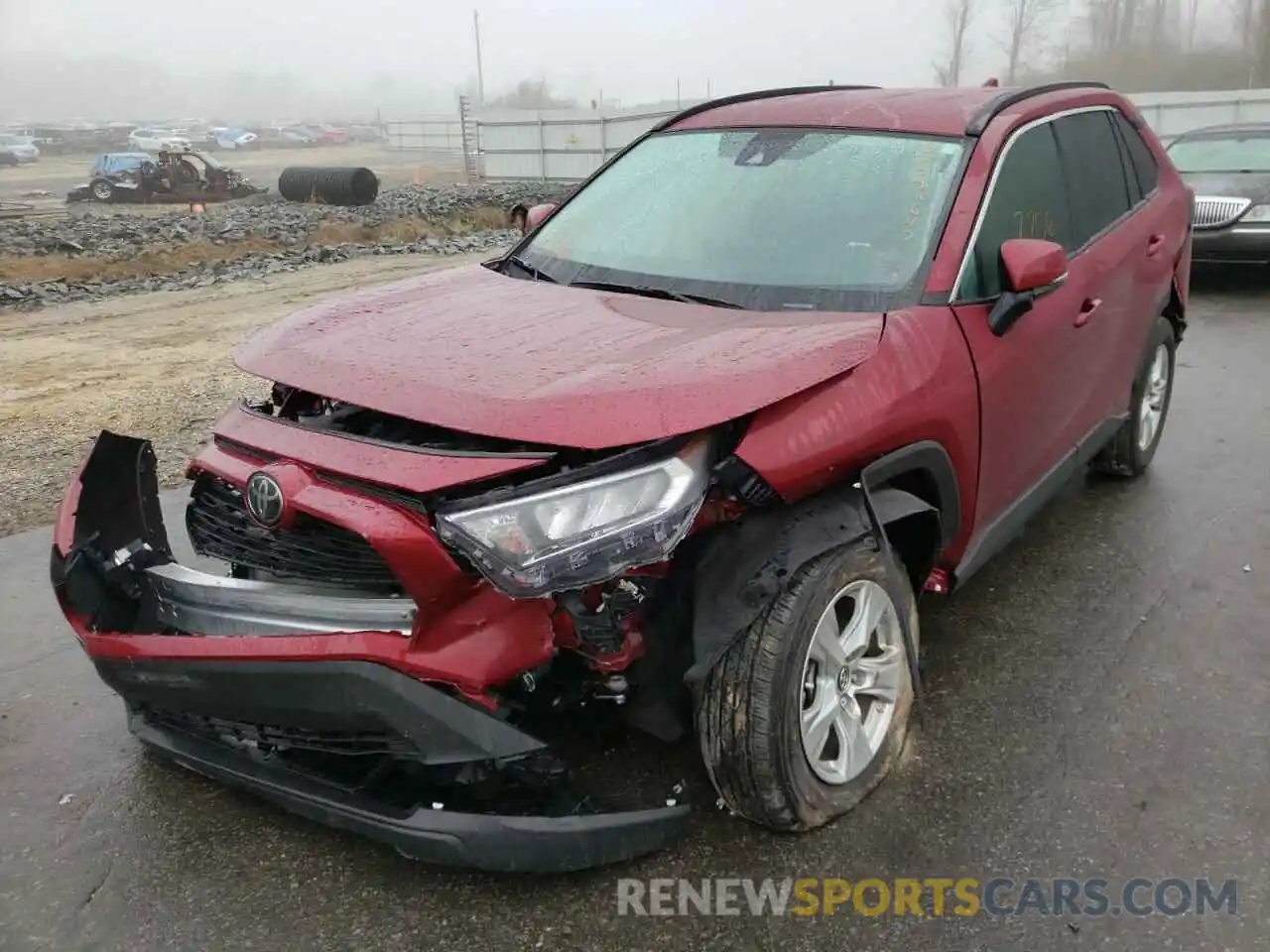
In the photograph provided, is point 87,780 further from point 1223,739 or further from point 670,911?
point 1223,739

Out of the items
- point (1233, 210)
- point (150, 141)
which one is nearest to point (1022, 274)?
point (1233, 210)

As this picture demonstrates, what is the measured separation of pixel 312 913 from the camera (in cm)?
250

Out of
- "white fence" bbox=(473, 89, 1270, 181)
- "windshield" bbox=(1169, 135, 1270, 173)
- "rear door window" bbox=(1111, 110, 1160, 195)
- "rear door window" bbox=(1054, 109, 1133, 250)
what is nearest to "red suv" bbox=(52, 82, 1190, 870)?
"rear door window" bbox=(1054, 109, 1133, 250)

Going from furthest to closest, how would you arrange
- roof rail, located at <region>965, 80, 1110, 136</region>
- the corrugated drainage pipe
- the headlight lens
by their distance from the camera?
the corrugated drainage pipe
roof rail, located at <region>965, 80, 1110, 136</region>
the headlight lens

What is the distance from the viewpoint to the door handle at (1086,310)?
3725 millimetres

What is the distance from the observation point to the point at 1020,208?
3.50m

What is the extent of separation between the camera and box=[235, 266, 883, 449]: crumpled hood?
234 centimetres

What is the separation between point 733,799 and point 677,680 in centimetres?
33

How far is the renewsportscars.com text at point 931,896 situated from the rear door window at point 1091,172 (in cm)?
229

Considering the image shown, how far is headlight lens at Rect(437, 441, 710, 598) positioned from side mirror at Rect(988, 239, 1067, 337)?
53.0 inches

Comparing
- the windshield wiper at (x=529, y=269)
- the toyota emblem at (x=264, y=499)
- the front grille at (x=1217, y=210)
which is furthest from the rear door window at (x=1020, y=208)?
the front grille at (x=1217, y=210)

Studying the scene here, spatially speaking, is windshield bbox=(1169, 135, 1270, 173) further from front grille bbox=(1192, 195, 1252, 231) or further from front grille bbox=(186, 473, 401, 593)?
front grille bbox=(186, 473, 401, 593)

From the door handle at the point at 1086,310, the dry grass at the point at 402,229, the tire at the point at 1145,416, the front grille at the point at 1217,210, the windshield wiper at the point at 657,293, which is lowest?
the dry grass at the point at 402,229

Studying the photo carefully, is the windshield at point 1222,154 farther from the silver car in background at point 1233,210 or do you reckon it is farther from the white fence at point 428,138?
the white fence at point 428,138
